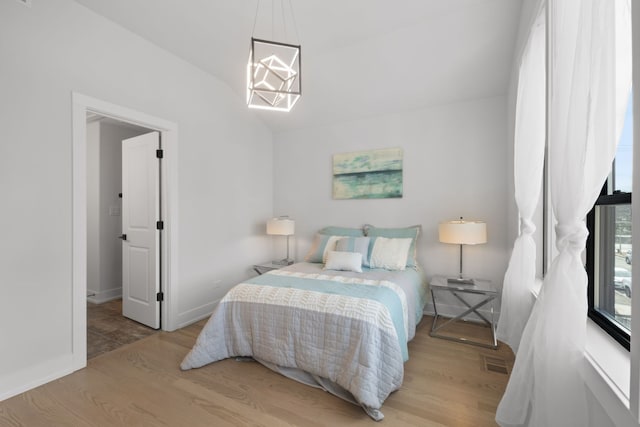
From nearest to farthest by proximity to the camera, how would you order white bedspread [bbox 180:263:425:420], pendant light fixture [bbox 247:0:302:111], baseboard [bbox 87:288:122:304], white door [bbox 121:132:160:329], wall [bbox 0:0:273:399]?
1. pendant light fixture [bbox 247:0:302:111]
2. white bedspread [bbox 180:263:425:420]
3. wall [bbox 0:0:273:399]
4. white door [bbox 121:132:160:329]
5. baseboard [bbox 87:288:122:304]

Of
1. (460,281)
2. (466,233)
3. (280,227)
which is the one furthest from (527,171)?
(280,227)

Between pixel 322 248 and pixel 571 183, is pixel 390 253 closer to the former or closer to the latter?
pixel 322 248

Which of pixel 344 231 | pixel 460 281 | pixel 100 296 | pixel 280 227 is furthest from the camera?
pixel 100 296

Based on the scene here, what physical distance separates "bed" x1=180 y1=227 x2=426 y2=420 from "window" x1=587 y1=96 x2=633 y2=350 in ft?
3.53

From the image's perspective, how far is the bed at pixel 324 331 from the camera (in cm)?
179

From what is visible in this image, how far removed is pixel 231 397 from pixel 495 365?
2.05 m

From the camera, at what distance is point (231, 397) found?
1880 mm

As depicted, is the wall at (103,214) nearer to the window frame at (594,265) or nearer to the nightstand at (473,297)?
the nightstand at (473,297)

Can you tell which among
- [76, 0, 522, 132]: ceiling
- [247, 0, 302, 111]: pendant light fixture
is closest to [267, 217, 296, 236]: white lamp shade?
[76, 0, 522, 132]: ceiling

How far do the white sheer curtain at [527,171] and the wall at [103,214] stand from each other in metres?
4.36

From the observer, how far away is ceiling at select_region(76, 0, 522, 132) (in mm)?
2332

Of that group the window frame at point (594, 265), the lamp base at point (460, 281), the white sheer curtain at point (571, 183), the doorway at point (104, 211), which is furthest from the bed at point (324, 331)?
the doorway at point (104, 211)

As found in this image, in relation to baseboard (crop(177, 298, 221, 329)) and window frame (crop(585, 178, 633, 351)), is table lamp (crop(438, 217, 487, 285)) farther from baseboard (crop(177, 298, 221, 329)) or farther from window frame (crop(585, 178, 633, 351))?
baseboard (crop(177, 298, 221, 329))

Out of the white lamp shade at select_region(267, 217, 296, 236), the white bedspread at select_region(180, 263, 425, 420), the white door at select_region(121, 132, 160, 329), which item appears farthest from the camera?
the white lamp shade at select_region(267, 217, 296, 236)
